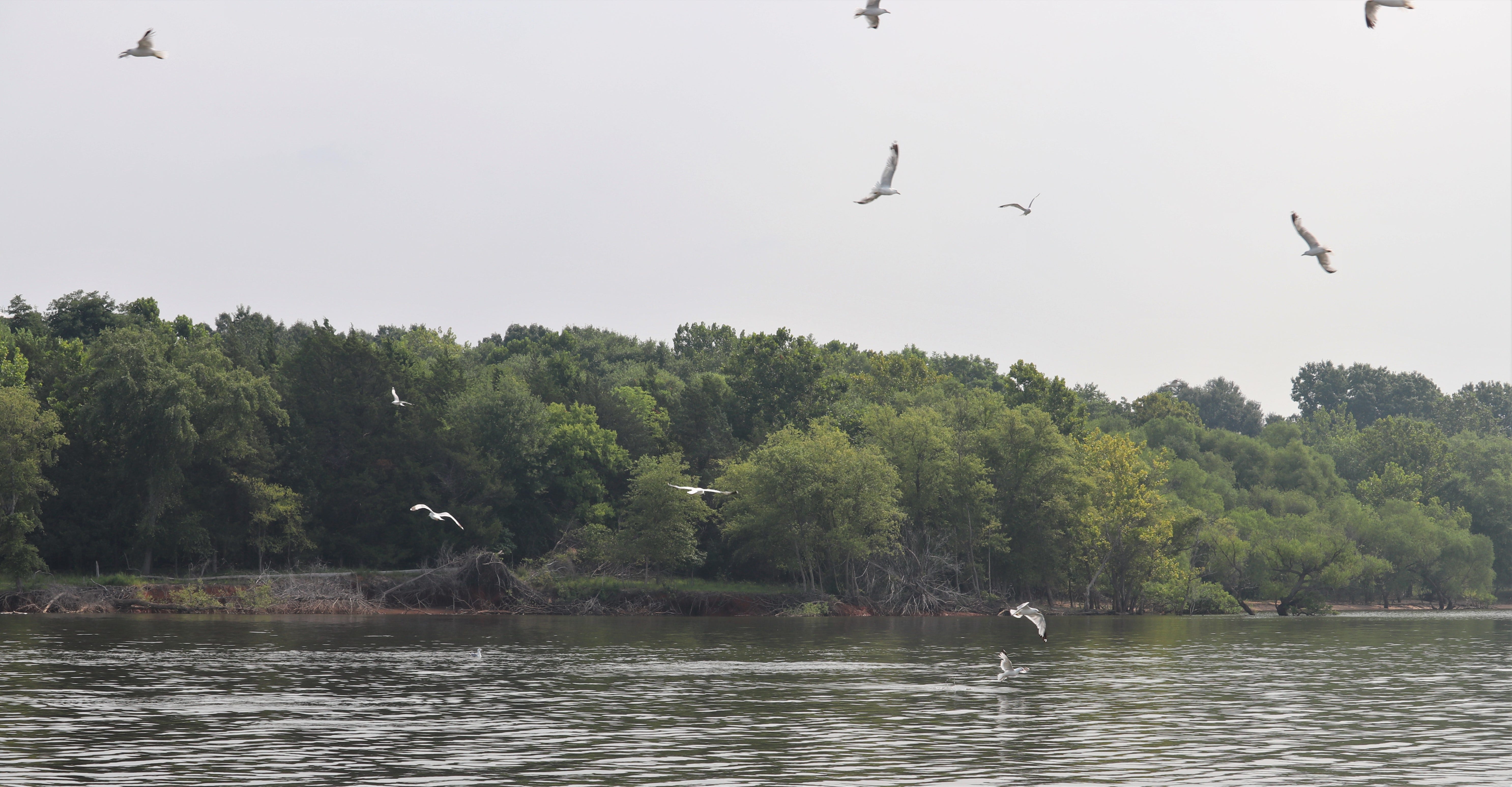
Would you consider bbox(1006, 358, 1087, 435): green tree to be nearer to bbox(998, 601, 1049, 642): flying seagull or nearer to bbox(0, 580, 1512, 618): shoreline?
bbox(0, 580, 1512, 618): shoreline

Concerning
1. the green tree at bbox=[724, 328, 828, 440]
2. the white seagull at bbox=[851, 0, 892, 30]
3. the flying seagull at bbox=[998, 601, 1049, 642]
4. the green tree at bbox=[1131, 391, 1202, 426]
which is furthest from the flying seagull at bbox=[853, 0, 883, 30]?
the green tree at bbox=[1131, 391, 1202, 426]

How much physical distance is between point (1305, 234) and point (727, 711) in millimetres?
20596

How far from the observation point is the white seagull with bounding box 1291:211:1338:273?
115 ft

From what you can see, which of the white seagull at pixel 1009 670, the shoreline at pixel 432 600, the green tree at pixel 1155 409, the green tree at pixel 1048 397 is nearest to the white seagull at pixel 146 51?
the white seagull at pixel 1009 670

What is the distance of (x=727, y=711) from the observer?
38.0 metres

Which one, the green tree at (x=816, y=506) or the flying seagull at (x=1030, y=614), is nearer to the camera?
the flying seagull at (x=1030, y=614)

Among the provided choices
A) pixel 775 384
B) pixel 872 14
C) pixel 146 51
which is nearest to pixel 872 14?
pixel 872 14

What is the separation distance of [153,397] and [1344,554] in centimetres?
9622

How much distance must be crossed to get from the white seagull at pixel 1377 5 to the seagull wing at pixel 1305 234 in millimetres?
7567

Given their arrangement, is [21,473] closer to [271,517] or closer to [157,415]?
[157,415]

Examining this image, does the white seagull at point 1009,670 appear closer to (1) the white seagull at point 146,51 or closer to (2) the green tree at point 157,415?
(1) the white seagull at point 146,51

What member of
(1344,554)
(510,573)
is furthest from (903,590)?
(1344,554)

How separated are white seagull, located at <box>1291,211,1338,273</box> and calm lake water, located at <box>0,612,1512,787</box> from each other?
12.4m

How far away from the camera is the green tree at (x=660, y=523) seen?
9962 cm
